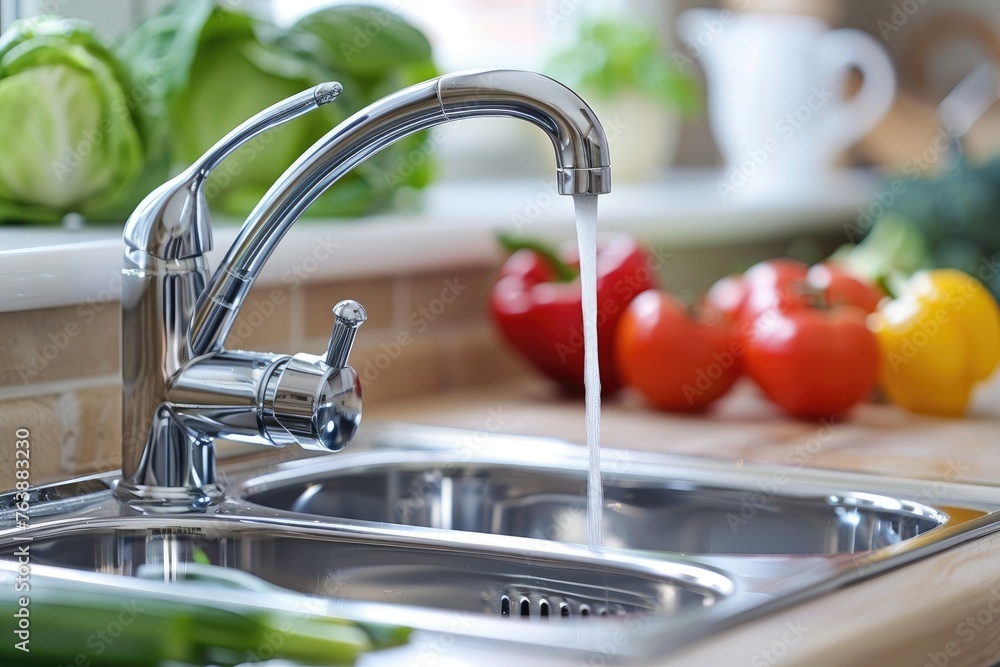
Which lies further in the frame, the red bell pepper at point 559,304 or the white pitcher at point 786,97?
the white pitcher at point 786,97

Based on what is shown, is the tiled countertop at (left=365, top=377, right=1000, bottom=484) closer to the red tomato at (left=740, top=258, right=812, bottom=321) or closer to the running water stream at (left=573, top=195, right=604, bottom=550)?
the red tomato at (left=740, top=258, right=812, bottom=321)

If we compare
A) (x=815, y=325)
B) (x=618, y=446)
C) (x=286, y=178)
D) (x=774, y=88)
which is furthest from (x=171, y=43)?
(x=774, y=88)

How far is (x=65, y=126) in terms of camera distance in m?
1.05

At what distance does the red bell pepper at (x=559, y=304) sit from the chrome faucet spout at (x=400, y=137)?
0.53 meters

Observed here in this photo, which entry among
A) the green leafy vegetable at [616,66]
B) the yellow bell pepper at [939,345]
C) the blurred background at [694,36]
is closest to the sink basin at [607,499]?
the yellow bell pepper at [939,345]

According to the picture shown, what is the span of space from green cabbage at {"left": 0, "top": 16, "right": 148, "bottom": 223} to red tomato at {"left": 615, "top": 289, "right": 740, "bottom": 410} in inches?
20.0

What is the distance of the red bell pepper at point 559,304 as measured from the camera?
1.37 m

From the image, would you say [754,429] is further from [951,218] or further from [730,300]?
[951,218]

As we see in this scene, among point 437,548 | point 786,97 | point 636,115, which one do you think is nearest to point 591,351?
point 437,548

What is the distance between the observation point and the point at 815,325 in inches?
50.0

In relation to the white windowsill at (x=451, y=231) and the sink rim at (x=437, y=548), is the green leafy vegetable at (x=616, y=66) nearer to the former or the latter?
the white windowsill at (x=451, y=231)

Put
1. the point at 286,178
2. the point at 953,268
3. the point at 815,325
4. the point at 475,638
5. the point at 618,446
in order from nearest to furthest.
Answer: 1. the point at 475,638
2. the point at 286,178
3. the point at 618,446
4. the point at 815,325
5. the point at 953,268

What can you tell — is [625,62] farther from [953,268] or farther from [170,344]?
[170,344]

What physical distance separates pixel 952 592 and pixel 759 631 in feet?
0.52
